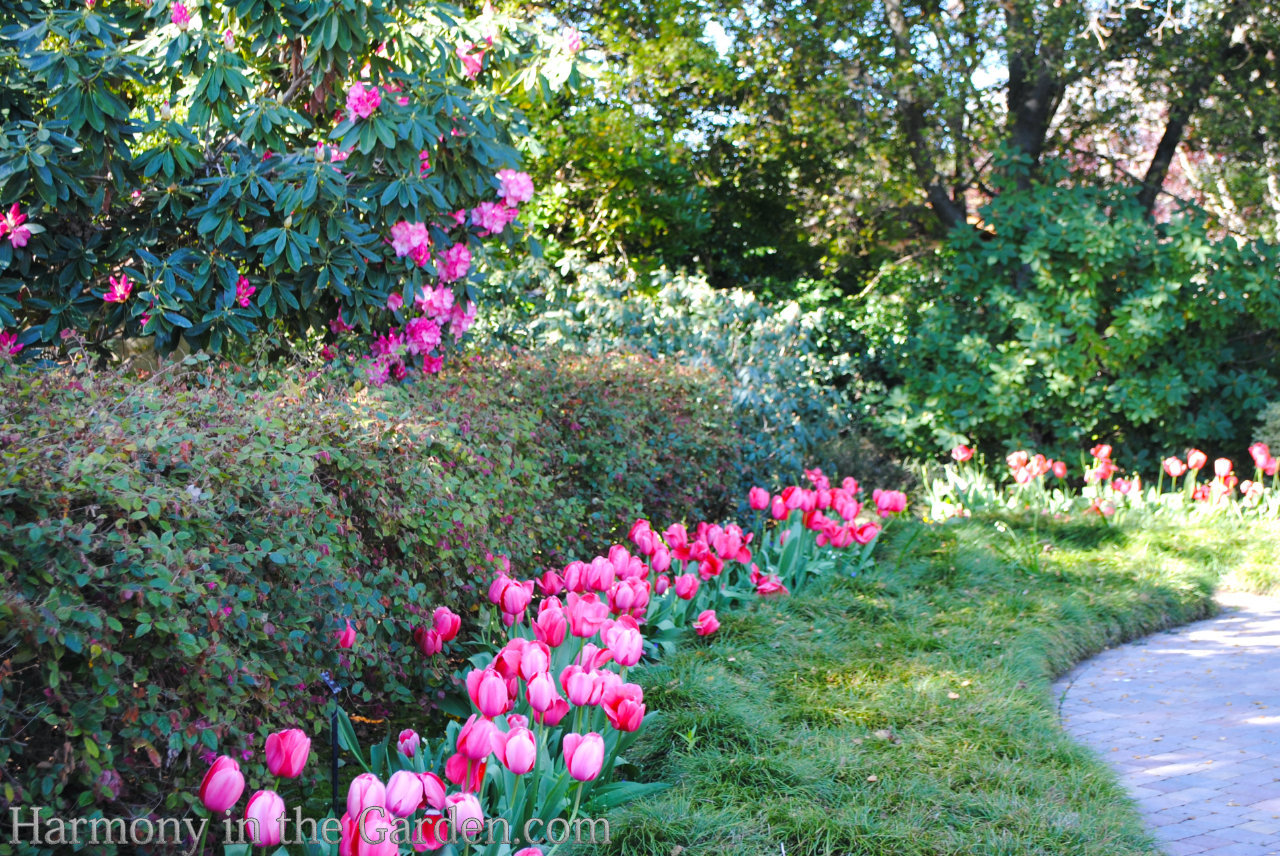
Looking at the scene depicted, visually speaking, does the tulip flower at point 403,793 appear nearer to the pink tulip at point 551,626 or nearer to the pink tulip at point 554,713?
the pink tulip at point 554,713

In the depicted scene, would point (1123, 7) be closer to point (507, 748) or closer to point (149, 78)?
point (149, 78)

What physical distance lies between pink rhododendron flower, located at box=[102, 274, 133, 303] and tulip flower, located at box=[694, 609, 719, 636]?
257cm

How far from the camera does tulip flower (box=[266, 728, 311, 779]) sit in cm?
200

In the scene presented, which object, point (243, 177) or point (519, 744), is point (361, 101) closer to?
point (243, 177)

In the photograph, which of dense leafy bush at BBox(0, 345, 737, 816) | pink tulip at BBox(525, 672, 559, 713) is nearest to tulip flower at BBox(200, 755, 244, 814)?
dense leafy bush at BBox(0, 345, 737, 816)

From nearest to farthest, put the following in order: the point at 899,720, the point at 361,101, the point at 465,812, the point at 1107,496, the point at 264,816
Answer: the point at 264,816 → the point at 465,812 → the point at 899,720 → the point at 361,101 → the point at 1107,496

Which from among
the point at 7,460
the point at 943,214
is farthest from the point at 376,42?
the point at 943,214

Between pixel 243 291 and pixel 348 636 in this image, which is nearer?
pixel 348 636

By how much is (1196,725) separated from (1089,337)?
17.0ft

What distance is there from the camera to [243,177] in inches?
163

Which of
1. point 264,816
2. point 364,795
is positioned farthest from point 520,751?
point 264,816

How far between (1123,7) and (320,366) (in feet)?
26.8

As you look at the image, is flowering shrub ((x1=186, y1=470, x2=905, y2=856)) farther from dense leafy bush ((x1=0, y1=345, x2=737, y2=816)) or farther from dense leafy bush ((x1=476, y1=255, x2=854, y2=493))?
dense leafy bush ((x1=476, y1=255, x2=854, y2=493))

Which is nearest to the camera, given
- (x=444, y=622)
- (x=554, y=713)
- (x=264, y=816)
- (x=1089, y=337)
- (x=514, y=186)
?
(x=264, y=816)
